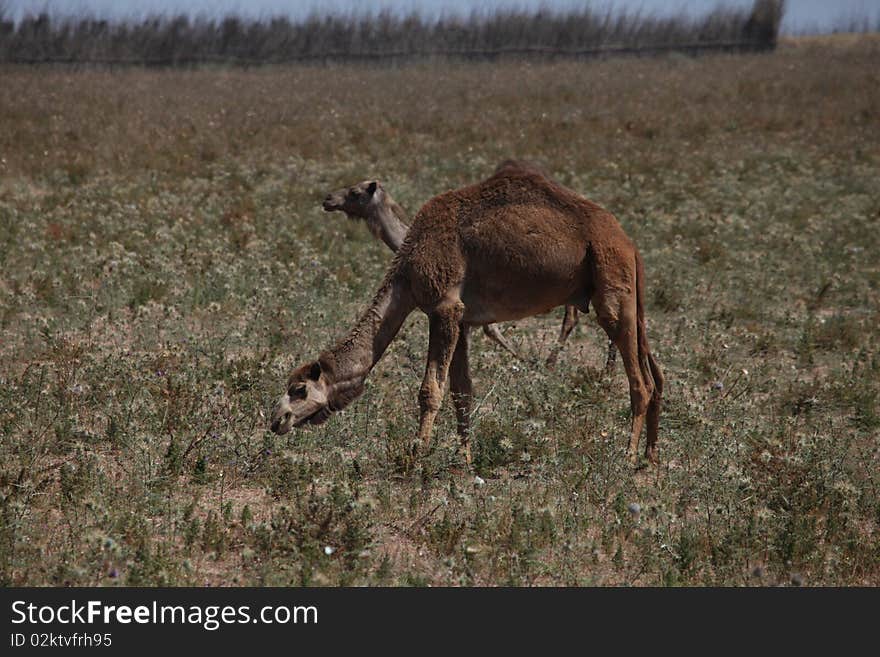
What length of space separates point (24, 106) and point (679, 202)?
14.1 metres

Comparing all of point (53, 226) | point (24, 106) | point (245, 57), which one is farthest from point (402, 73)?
point (53, 226)

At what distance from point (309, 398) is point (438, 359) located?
98 cm

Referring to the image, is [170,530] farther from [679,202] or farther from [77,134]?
[77,134]

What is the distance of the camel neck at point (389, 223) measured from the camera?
11688 millimetres

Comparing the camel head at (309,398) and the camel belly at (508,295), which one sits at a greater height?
the camel belly at (508,295)

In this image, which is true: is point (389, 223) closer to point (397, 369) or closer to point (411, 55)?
point (397, 369)

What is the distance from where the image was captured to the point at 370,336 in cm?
753

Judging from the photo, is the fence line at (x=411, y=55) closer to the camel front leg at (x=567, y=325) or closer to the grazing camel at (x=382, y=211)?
the grazing camel at (x=382, y=211)

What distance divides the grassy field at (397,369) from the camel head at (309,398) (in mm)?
237

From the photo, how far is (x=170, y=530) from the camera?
20.6 ft

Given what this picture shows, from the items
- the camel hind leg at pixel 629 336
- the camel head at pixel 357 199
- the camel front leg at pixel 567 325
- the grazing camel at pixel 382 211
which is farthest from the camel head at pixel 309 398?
the camel head at pixel 357 199

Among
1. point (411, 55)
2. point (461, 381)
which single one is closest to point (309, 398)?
point (461, 381)

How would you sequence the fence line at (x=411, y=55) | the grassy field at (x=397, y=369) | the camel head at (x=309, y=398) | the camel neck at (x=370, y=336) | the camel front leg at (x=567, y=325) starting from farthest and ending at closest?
the fence line at (x=411, y=55) → the camel front leg at (x=567, y=325) → the camel neck at (x=370, y=336) → the camel head at (x=309, y=398) → the grassy field at (x=397, y=369)

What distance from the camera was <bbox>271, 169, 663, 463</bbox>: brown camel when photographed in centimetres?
753
